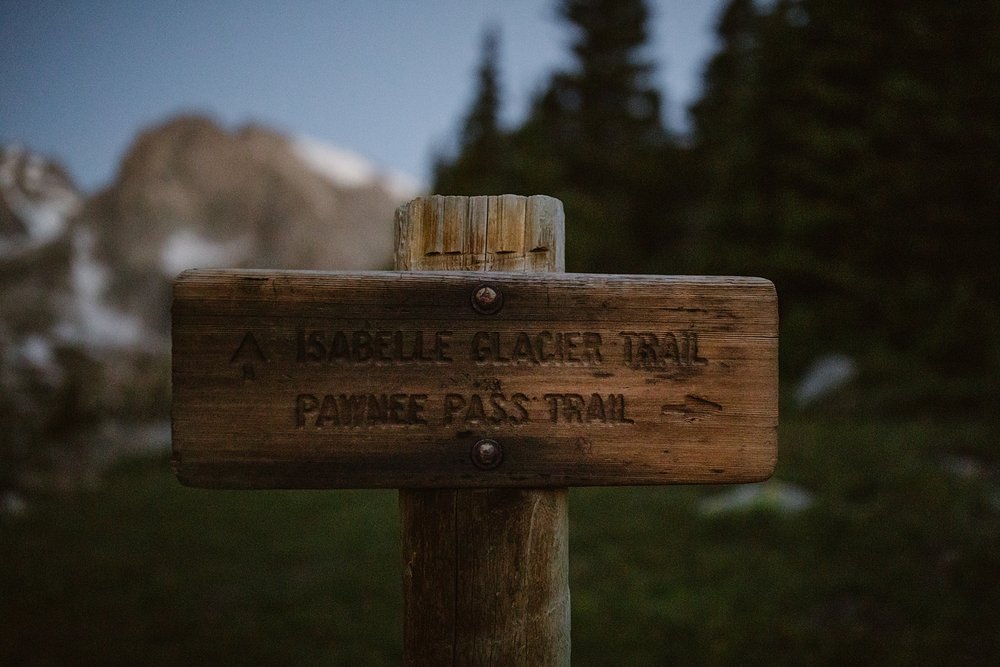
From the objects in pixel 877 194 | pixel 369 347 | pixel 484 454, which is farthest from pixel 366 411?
pixel 877 194

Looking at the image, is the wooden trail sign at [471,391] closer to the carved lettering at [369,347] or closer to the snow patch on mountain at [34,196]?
the carved lettering at [369,347]

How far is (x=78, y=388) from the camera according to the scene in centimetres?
877

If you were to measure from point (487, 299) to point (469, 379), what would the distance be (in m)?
0.14

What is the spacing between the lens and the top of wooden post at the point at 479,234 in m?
1.29

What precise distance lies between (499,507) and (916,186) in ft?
32.4

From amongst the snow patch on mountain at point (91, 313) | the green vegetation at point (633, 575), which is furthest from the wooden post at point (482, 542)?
the snow patch on mountain at point (91, 313)

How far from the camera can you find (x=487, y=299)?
1.16m

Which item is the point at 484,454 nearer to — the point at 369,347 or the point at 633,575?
the point at 369,347

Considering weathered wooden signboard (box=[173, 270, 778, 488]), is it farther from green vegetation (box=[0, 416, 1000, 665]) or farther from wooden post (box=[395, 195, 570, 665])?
green vegetation (box=[0, 416, 1000, 665])

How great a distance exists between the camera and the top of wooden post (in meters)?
1.29

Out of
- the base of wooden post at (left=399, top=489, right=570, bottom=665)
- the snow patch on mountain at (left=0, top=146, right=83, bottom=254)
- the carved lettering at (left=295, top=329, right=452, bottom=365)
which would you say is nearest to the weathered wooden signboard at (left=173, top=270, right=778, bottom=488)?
the carved lettering at (left=295, top=329, right=452, bottom=365)

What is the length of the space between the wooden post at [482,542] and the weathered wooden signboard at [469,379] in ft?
0.41

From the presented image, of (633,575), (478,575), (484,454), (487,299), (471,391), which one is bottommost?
(633,575)

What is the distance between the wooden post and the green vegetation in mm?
2493
